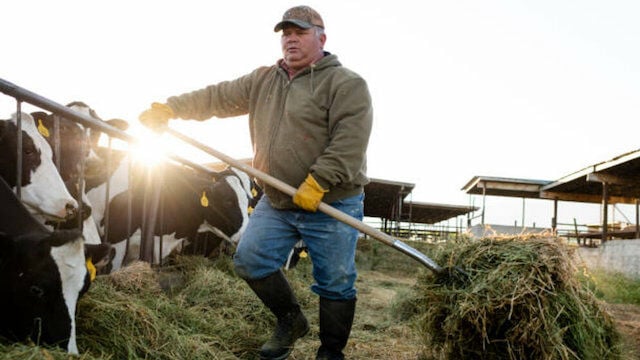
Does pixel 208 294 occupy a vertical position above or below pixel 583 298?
below

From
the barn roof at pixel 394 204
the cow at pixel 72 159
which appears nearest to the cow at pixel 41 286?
the cow at pixel 72 159

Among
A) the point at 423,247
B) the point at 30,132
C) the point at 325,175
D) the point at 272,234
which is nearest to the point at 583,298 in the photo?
the point at 325,175

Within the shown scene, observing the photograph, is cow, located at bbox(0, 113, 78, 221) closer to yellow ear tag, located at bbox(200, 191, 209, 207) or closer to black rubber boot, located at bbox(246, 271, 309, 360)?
black rubber boot, located at bbox(246, 271, 309, 360)

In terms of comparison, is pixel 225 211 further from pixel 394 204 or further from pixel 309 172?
pixel 394 204

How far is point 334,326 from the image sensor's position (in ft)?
10.6

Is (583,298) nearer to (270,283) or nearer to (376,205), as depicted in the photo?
(270,283)

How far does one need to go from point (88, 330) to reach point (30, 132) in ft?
8.66

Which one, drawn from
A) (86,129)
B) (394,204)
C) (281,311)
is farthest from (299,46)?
(394,204)

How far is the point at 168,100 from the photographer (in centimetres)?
364

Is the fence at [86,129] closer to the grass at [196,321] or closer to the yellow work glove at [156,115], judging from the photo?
the grass at [196,321]

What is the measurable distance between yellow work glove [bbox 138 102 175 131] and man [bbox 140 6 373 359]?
594 mm

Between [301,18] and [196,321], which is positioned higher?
[301,18]


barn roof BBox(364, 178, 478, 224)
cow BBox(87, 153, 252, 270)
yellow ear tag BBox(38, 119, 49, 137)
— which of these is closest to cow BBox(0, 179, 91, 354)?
yellow ear tag BBox(38, 119, 49, 137)

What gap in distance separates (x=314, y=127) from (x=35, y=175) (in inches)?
106
